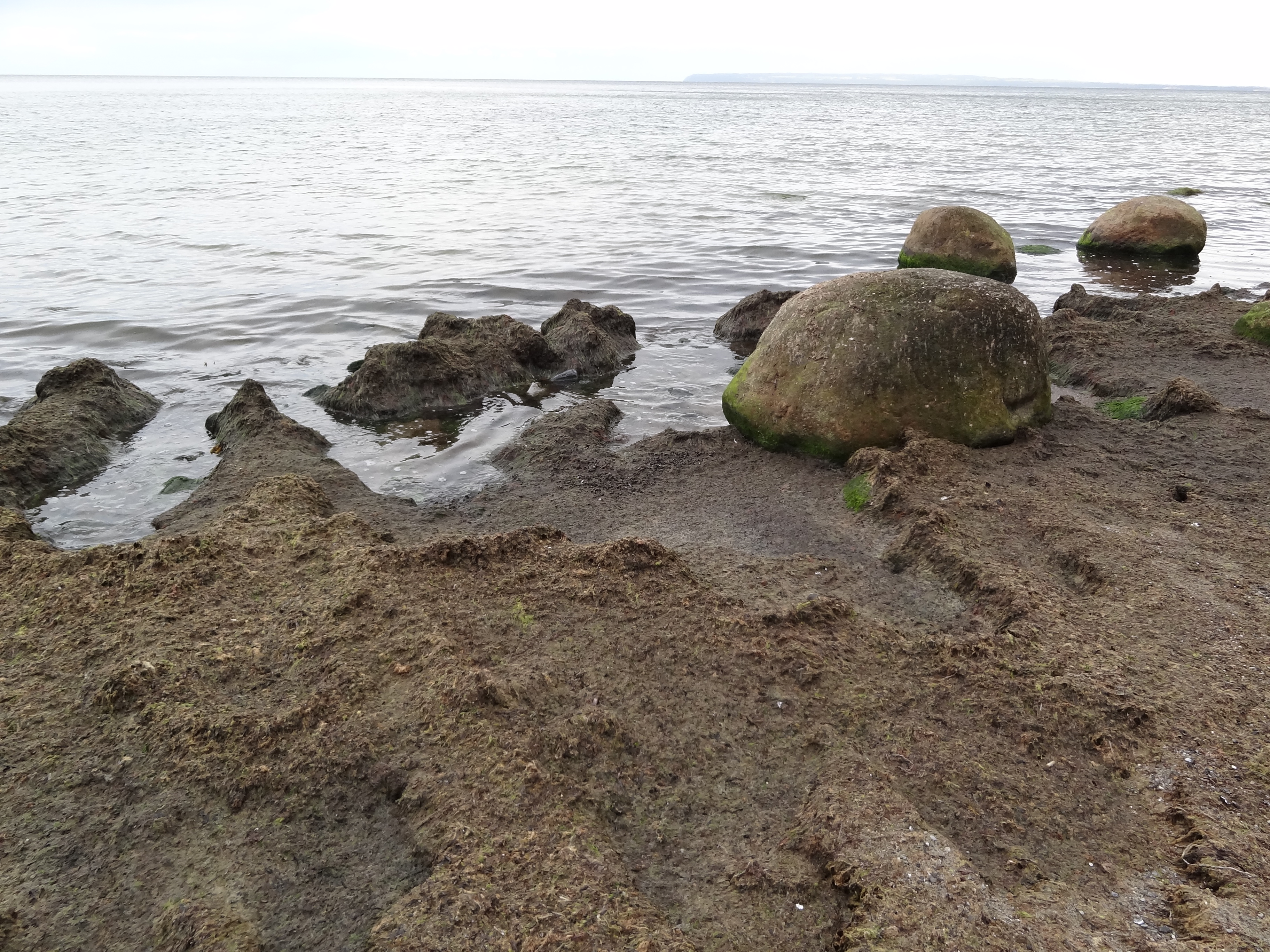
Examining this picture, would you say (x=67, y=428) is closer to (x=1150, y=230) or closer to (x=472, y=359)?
(x=472, y=359)

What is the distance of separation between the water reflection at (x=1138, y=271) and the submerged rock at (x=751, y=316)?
561 cm

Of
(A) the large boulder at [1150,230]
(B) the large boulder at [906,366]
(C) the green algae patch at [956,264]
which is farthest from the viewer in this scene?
(A) the large boulder at [1150,230]

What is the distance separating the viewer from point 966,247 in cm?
1198

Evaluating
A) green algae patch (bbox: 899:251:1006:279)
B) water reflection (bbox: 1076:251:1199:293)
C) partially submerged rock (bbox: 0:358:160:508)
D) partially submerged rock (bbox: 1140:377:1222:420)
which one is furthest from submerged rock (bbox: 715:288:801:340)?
partially submerged rock (bbox: 0:358:160:508)

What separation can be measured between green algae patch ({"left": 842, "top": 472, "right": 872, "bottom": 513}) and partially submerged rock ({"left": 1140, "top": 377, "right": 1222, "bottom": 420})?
2.75 m

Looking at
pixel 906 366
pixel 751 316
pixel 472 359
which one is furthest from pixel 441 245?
pixel 906 366

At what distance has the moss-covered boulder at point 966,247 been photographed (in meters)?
11.9

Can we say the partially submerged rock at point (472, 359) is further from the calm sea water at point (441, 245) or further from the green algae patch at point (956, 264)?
the green algae patch at point (956, 264)

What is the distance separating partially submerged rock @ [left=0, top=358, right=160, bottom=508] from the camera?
5.68 m

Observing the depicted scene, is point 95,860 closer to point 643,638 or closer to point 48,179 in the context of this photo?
point 643,638

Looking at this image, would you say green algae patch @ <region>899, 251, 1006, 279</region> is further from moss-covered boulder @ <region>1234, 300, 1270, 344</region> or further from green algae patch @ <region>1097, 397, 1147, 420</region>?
green algae patch @ <region>1097, 397, 1147, 420</region>

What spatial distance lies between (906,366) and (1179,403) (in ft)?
7.65

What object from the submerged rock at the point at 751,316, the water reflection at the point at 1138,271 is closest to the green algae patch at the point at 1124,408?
the submerged rock at the point at 751,316

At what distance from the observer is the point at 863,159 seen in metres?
31.4
